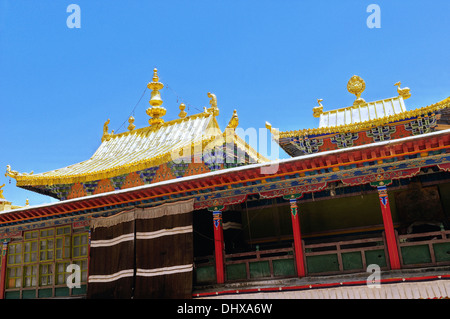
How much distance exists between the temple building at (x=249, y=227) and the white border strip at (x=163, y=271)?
20mm

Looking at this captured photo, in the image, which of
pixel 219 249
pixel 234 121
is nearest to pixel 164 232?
pixel 219 249

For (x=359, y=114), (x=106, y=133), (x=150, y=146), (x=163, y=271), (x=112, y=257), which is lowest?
(x=163, y=271)

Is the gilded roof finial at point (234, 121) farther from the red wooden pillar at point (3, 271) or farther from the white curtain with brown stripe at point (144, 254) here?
the red wooden pillar at point (3, 271)

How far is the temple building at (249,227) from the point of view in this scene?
7.89 metres

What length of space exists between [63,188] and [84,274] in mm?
4480

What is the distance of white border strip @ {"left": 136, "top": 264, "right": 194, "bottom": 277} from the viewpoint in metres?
9.03

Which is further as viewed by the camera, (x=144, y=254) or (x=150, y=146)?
(x=150, y=146)

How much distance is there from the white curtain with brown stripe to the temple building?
0.02m

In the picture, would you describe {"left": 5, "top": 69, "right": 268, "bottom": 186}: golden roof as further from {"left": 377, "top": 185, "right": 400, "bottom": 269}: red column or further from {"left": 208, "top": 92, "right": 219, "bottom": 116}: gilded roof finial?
{"left": 377, "top": 185, "right": 400, "bottom": 269}: red column

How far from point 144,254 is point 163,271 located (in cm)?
58

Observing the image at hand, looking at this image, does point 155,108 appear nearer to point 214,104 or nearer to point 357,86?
point 214,104

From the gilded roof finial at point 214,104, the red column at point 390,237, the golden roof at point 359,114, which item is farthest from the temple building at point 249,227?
the gilded roof finial at point 214,104

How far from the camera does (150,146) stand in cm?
1490
